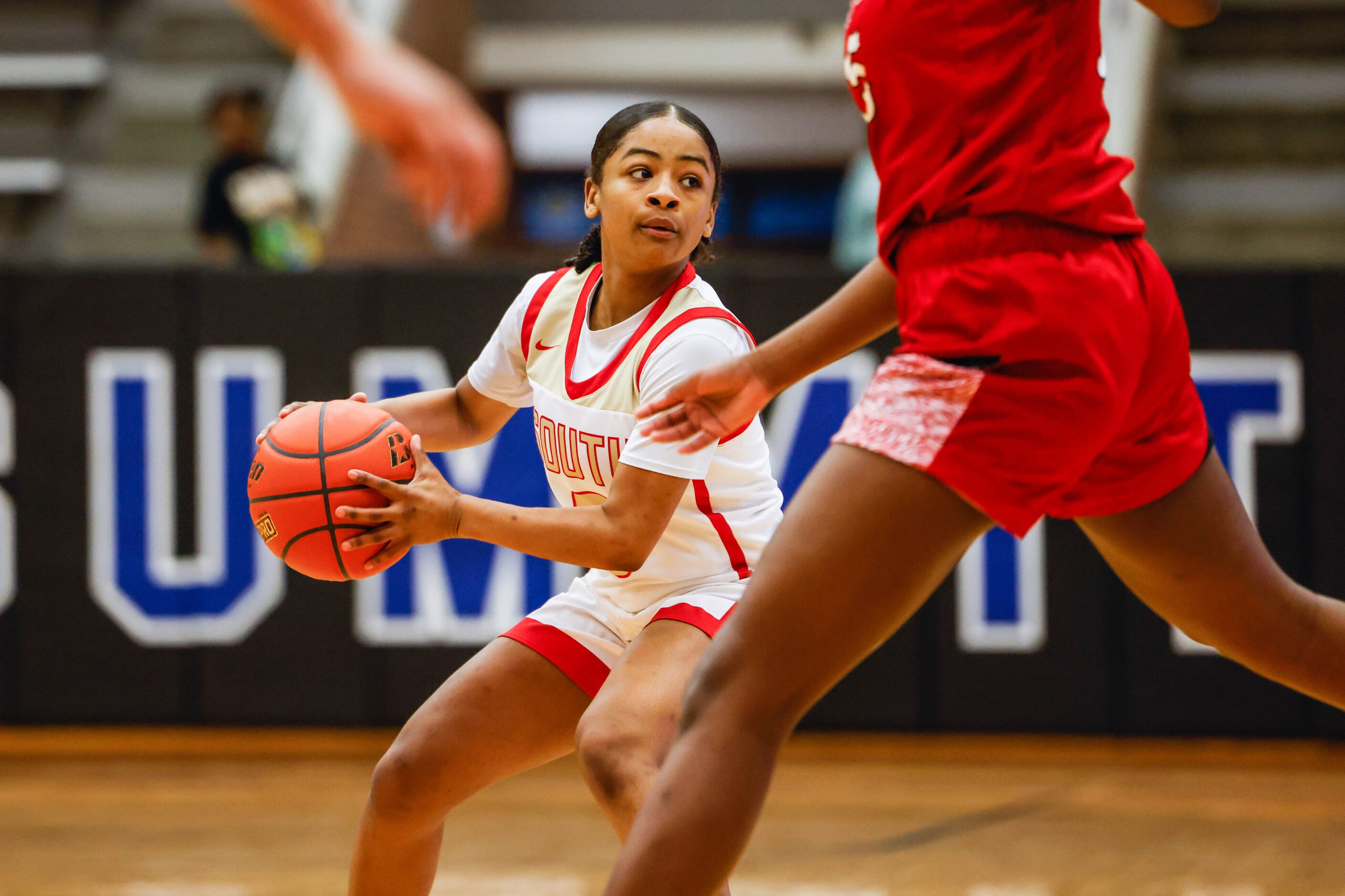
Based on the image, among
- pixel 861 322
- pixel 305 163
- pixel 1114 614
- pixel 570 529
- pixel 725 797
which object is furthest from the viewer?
pixel 305 163

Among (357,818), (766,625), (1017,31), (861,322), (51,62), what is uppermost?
(51,62)

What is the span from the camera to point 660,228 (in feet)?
7.83

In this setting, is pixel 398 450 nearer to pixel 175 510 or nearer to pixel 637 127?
pixel 637 127

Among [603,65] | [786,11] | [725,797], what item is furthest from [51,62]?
[725,797]

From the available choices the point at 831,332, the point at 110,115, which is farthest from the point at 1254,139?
the point at 831,332

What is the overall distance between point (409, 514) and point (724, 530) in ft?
1.93

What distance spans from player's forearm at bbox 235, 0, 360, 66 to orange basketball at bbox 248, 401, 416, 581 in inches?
203

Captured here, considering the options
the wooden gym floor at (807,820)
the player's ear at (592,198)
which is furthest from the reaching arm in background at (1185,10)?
the wooden gym floor at (807,820)

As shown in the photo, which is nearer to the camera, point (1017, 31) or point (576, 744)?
point (1017, 31)

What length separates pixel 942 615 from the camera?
5.11 m

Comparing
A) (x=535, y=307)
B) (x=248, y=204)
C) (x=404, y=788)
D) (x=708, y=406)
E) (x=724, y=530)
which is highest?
(x=248, y=204)

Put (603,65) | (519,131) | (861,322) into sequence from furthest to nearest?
(519,131) → (603,65) → (861,322)

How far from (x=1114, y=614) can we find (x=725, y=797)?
11.8 ft

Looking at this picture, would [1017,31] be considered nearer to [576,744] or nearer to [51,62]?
[576,744]
